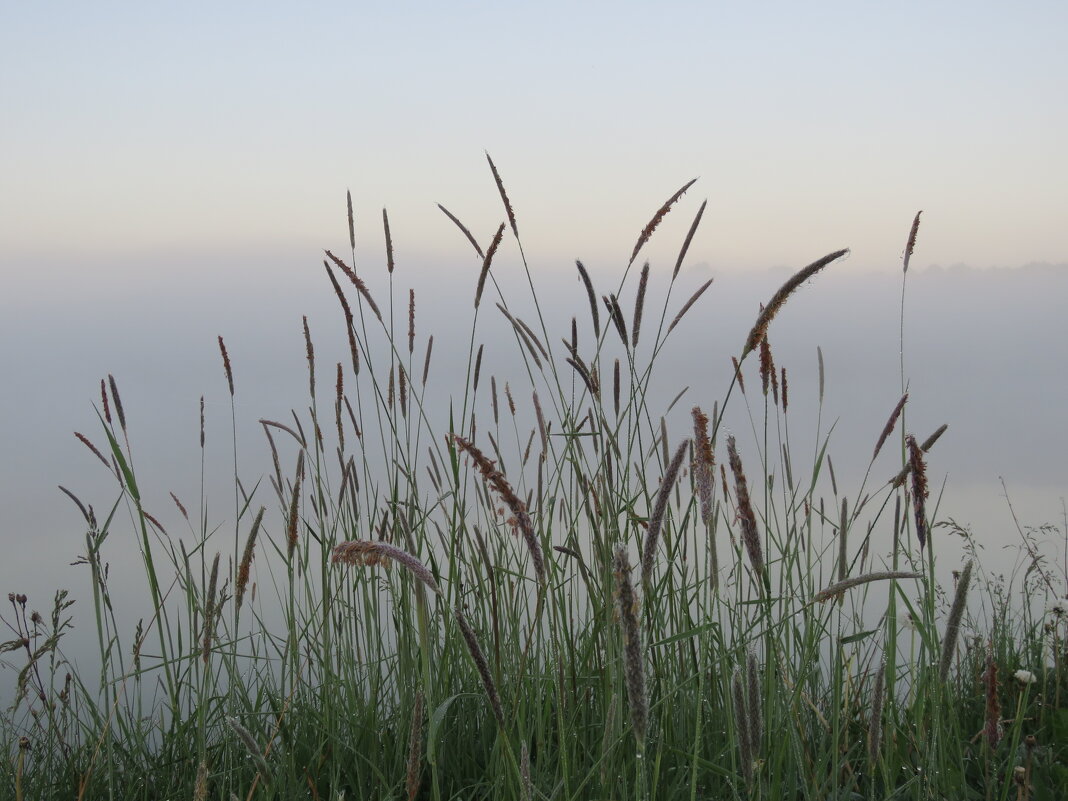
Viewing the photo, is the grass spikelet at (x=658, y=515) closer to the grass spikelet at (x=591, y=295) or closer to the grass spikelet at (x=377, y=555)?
the grass spikelet at (x=377, y=555)

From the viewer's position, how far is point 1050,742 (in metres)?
2.32

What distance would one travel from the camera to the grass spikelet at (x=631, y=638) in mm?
761

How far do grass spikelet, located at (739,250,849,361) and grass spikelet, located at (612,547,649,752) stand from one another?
0.51 metres

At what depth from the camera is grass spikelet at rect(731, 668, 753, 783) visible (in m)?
0.93

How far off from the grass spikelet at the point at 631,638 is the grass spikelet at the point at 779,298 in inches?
20.2

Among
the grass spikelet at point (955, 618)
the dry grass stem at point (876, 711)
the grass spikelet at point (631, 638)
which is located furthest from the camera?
the dry grass stem at point (876, 711)

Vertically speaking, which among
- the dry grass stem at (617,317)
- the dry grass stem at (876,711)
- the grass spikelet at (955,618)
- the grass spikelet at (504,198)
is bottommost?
the dry grass stem at (876,711)

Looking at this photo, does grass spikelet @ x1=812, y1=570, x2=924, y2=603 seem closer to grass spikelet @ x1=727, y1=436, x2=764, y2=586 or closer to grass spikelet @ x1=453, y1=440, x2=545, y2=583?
grass spikelet @ x1=727, y1=436, x2=764, y2=586

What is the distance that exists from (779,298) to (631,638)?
1.97 ft

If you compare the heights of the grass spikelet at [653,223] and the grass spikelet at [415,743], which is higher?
the grass spikelet at [653,223]

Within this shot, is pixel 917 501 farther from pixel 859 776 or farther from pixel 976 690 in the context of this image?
pixel 976 690

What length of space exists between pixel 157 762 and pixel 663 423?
1.41 meters

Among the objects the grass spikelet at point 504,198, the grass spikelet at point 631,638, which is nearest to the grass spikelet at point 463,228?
the grass spikelet at point 504,198

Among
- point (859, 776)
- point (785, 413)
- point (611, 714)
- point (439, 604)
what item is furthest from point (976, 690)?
point (611, 714)
